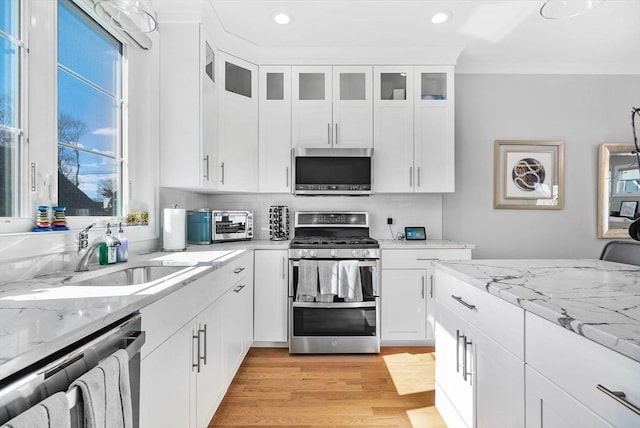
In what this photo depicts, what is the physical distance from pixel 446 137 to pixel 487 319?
2213 millimetres

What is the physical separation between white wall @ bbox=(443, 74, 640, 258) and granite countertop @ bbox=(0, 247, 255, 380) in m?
2.95

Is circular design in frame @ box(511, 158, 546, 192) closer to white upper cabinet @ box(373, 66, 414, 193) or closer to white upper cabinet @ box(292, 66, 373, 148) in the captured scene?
white upper cabinet @ box(373, 66, 414, 193)

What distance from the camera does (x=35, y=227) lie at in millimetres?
1524

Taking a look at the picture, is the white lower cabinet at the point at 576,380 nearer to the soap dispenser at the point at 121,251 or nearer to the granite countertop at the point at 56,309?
the granite countertop at the point at 56,309

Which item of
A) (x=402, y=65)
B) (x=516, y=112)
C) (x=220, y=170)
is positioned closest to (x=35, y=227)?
(x=220, y=170)

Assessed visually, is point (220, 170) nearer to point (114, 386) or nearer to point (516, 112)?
point (114, 386)

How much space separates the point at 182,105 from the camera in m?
2.53

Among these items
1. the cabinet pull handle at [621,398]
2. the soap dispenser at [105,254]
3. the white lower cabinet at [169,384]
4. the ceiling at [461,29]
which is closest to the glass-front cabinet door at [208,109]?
the ceiling at [461,29]

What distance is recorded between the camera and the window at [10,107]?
4.66 feet

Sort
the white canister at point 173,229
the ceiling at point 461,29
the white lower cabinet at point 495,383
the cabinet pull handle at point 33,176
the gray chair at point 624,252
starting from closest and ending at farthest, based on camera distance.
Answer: the white lower cabinet at point 495,383 → the cabinet pull handle at point 33,176 → the gray chair at point 624,252 → the white canister at point 173,229 → the ceiling at point 461,29

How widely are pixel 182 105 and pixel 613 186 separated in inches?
165

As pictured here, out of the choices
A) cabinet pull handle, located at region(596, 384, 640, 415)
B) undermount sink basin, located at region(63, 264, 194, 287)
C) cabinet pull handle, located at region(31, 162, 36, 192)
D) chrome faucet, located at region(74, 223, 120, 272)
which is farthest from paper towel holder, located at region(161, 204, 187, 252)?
cabinet pull handle, located at region(596, 384, 640, 415)

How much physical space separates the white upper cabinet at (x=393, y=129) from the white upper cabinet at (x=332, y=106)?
0.09 metres

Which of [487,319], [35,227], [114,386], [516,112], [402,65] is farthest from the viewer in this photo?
[516,112]
